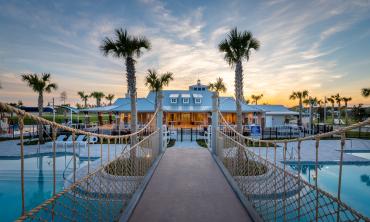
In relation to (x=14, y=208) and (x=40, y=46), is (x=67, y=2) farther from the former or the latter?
(x=14, y=208)

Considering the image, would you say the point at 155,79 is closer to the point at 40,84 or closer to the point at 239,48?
the point at 40,84

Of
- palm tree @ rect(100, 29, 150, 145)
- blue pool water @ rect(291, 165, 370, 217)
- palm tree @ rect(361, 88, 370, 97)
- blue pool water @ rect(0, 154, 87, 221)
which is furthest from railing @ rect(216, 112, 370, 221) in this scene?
palm tree @ rect(361, 88, 370, 97)

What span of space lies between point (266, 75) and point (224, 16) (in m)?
10.5

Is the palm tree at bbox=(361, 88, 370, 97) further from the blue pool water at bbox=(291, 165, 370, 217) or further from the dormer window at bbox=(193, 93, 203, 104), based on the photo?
the blue pool water at bbox=(291, 165, 370, 217)

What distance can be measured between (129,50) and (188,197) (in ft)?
21.8

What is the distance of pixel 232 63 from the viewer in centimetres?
905

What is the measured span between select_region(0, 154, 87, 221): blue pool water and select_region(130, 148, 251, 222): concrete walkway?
16.8ft

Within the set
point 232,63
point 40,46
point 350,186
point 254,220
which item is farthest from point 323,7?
point 40,46

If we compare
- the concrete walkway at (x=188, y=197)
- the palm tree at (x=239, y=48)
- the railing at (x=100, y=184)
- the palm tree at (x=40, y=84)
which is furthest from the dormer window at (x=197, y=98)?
the railing at (x=100, y=184)

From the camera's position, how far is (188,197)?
354 centimetres

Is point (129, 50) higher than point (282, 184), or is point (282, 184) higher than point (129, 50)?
point (129, 50)

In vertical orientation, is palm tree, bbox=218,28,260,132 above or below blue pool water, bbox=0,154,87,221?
above

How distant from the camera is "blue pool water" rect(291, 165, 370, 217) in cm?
684

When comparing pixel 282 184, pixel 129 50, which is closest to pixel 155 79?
pixel 129 50
